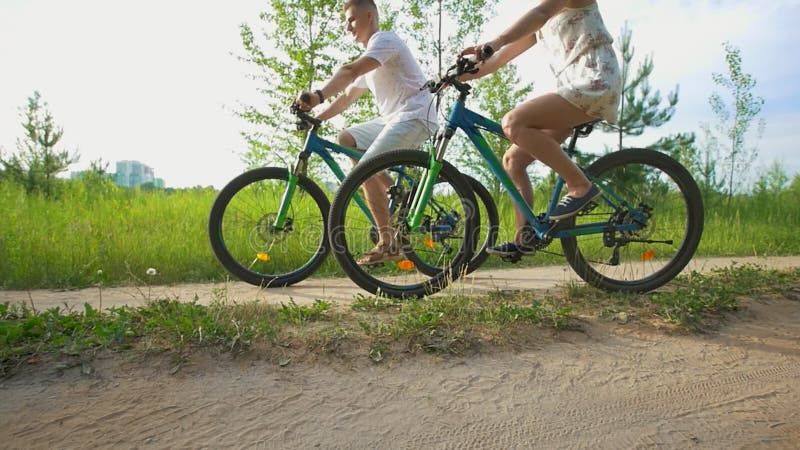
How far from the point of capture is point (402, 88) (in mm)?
4082

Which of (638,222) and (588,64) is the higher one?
(588,64)

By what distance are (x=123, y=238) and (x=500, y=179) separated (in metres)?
3.94

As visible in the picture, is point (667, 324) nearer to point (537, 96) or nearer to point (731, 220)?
point (537, 96)

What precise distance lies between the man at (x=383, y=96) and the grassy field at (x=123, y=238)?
148 cm

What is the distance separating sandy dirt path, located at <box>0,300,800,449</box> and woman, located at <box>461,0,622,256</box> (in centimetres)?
113

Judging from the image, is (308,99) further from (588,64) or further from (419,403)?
(419,403)

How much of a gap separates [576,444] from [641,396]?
0.50m

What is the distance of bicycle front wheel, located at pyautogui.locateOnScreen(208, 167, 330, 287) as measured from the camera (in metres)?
4.25

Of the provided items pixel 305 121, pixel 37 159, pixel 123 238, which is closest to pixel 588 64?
pixel 305 121

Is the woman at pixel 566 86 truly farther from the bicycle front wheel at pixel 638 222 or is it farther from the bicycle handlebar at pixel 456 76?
the bicycle front wheel at pixel 638 222

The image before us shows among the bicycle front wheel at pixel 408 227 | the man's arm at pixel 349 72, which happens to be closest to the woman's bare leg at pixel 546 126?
the bicycle front wheel at pixel 408 227

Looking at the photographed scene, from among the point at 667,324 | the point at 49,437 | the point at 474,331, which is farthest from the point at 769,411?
the point at 49,437

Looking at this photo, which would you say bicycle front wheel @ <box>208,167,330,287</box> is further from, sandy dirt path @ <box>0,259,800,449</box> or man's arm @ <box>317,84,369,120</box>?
sandy dirt path @ <box>0,259,800,449</box>

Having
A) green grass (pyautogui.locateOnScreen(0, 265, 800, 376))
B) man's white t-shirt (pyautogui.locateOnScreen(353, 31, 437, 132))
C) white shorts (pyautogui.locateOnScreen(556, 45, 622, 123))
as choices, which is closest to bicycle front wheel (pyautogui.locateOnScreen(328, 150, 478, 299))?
green grass (pyautogui.locateOnScreen(0, 265, 800, 376))
